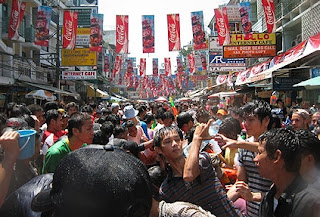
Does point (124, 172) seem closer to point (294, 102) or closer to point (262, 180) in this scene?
point (262, 180)

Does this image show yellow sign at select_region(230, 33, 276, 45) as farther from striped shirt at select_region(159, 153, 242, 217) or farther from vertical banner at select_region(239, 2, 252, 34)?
striped shirt at select_region(159, 153, 242, 217)

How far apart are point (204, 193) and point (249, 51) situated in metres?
13.9

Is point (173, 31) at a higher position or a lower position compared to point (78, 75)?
higher

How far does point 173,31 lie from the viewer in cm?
1577

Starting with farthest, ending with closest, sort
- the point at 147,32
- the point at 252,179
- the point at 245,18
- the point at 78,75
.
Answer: the point at 78,75, the point at 147,32, the point at 245,18, the point at 252,179

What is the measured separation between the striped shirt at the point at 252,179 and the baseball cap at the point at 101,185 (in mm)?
2060

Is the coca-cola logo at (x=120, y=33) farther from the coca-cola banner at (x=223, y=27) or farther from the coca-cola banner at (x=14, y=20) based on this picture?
the coca-cola banner at (x=14, y=20)

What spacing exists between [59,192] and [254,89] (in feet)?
68.2

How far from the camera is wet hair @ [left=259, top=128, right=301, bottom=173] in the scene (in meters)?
2.17

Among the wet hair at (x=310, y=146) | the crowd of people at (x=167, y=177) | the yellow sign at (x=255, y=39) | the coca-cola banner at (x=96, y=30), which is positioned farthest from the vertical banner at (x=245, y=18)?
the wet hair at (x=310, y=146)

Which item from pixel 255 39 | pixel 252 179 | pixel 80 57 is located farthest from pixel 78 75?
pixel 252 179

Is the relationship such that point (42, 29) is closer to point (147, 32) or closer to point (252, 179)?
point (147, 32)

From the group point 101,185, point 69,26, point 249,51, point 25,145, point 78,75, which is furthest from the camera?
point 78,75

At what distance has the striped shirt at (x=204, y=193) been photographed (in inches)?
99.5
